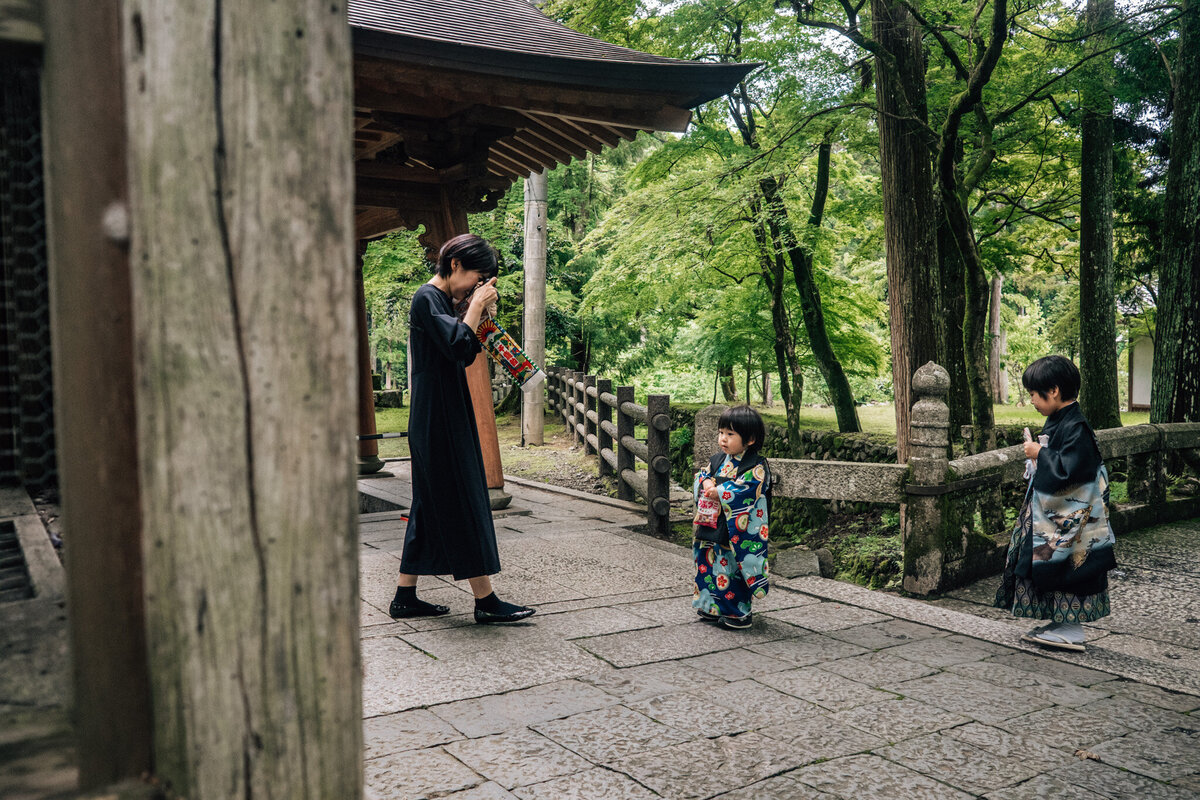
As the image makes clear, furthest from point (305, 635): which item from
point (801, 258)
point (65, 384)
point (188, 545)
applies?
point (801, 258)

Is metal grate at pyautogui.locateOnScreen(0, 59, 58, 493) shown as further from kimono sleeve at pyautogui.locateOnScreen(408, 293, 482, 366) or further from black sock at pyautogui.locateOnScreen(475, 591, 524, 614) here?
black sock at pyautogui.locateOnScreen(475, 591, 524, 614)

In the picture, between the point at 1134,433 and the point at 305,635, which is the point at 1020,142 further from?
the point at 305,635

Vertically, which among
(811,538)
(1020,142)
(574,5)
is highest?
(574,5)

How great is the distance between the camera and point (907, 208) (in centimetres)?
771

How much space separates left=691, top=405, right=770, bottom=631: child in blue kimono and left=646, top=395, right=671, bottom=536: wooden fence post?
246 cm

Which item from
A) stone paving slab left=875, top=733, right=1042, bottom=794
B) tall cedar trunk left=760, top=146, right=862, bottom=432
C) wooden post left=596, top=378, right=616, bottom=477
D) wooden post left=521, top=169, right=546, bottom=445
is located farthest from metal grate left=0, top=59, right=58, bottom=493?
wooden post left=521, top=169, right=546, bottom=445

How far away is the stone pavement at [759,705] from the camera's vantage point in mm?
2420

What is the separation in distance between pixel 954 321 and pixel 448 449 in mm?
6238

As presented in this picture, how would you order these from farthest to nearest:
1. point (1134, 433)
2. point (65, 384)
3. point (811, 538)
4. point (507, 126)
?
point (811, 538) < point (1134, 433) < point (507, 126) < point (65, 384)

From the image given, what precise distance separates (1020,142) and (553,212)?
10148mm

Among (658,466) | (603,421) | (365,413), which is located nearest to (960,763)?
(658,466)

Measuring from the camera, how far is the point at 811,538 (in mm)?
10180

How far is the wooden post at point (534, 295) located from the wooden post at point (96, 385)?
13.6 metres

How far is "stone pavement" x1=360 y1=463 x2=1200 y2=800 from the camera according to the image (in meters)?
2.42
